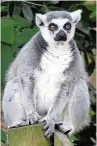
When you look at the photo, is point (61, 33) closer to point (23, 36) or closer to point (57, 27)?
point (57, 27)

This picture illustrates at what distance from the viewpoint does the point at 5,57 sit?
22.2 ft

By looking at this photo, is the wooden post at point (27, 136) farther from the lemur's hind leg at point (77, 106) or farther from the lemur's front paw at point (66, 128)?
the lemur's hind leg at point (77, 106)

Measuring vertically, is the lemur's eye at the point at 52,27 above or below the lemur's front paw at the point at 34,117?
above

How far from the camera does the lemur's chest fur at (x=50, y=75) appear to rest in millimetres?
5738

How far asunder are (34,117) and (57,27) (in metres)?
1.04

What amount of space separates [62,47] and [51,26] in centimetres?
26

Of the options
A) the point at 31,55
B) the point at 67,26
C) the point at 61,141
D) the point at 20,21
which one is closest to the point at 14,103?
the point at 31,55

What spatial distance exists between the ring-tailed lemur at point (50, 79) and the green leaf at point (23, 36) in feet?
3.33

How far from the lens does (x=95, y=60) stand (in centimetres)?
904

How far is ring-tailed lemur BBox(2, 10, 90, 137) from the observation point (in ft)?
18.7

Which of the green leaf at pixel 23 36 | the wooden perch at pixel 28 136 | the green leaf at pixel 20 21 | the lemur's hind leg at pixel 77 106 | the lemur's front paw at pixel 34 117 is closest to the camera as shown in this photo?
the wooden perch at pixel 28 136

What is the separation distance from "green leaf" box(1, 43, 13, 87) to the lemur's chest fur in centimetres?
103

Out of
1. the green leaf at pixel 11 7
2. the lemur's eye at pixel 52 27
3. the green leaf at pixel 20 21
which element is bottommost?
the green leaf at pixel 20 21

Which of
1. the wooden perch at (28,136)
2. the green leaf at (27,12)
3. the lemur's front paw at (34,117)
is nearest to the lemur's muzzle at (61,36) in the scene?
the lemur's front paw at (34,117)
